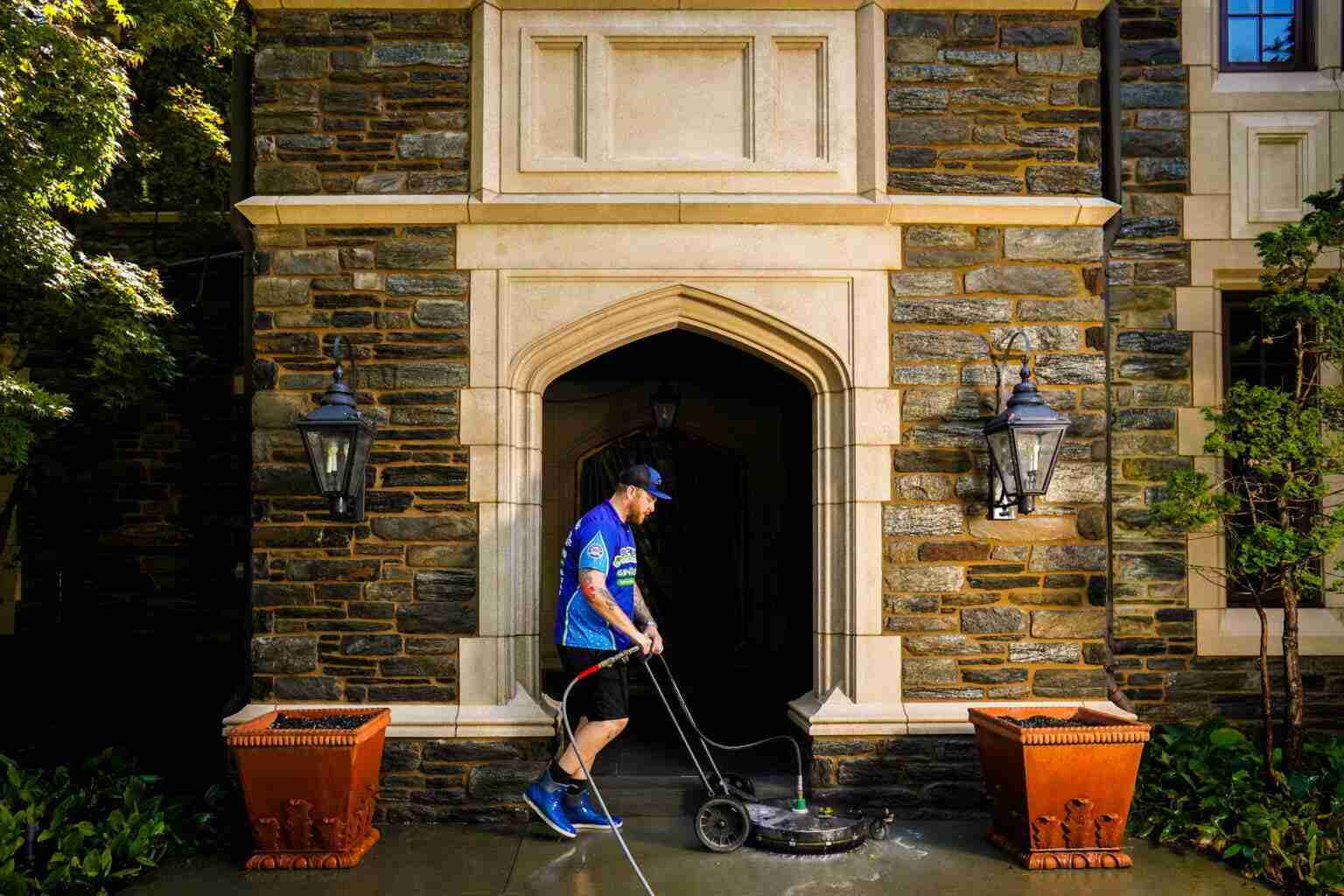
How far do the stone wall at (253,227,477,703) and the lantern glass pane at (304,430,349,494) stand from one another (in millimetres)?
335

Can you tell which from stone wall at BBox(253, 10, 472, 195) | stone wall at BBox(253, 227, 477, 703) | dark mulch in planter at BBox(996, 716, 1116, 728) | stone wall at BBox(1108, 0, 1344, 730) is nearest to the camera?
dark mulch in planter at BBox(996, 716, 1116, 728)

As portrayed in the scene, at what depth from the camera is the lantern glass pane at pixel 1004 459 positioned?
4.93 meters

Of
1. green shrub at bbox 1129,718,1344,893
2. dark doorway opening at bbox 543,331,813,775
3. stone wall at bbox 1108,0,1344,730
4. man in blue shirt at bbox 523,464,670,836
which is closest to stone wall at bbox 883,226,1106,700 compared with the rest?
green shrub at bbox 1129,718,1344,893

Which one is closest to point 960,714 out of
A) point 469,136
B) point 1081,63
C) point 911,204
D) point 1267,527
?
point 1267,527

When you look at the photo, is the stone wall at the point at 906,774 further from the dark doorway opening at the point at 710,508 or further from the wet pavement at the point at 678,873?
the dark doorway opening at the point at 710,508

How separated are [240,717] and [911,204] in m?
4.37

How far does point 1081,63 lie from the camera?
532 cm

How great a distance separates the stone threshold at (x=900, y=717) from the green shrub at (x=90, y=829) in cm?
309

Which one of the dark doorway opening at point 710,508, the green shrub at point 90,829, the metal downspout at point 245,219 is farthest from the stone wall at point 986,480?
the green shrub at point 90,829

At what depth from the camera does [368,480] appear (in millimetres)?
5223

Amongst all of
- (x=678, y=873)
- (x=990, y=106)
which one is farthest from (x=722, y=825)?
(x=990, y=106)

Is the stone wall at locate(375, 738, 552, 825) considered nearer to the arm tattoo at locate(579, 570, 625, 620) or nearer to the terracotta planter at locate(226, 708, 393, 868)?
the terracotta planter at locate(226, 708, 393, 868)

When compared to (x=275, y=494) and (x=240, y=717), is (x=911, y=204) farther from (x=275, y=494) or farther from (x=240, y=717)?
(x=240, y=717)

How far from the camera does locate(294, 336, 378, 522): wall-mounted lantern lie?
4840mm
